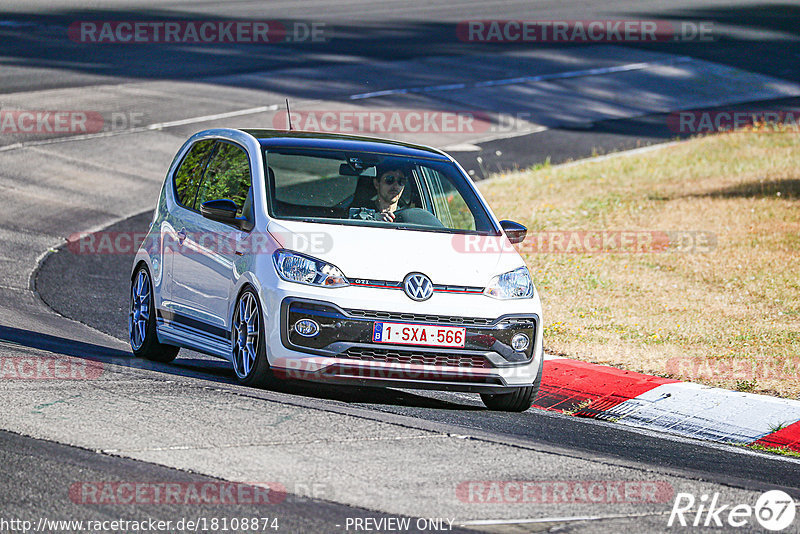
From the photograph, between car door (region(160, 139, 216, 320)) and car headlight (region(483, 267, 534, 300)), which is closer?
car headlight (region(483, 267, 534, 300))

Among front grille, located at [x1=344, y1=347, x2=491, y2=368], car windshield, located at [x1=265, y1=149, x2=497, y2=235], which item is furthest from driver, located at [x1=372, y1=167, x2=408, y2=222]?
front grille, located at [x1=344, y1=347, x2=491, y2=368]

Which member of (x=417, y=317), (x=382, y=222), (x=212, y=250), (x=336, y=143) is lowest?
(x=417, y=317)

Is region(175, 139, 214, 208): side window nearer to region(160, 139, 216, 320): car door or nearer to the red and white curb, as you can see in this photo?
region(160, 139, 216, 320): car door

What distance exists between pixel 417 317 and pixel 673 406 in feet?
7.87

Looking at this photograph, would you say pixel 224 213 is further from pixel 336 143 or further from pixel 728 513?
pixel 728 513

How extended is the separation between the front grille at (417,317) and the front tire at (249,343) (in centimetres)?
64

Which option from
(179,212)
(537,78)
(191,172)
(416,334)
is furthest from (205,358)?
(537,78)

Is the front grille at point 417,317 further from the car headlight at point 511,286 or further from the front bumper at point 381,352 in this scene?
the car headlight at point 511,286

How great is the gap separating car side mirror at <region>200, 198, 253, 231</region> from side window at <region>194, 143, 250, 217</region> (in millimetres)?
302

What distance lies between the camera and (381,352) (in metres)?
7.80

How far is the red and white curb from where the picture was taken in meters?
8.58

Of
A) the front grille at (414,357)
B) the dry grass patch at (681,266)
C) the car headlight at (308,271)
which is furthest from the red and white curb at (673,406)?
the car headlight at (308,271)

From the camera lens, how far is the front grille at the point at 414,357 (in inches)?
307

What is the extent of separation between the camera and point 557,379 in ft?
32.6
